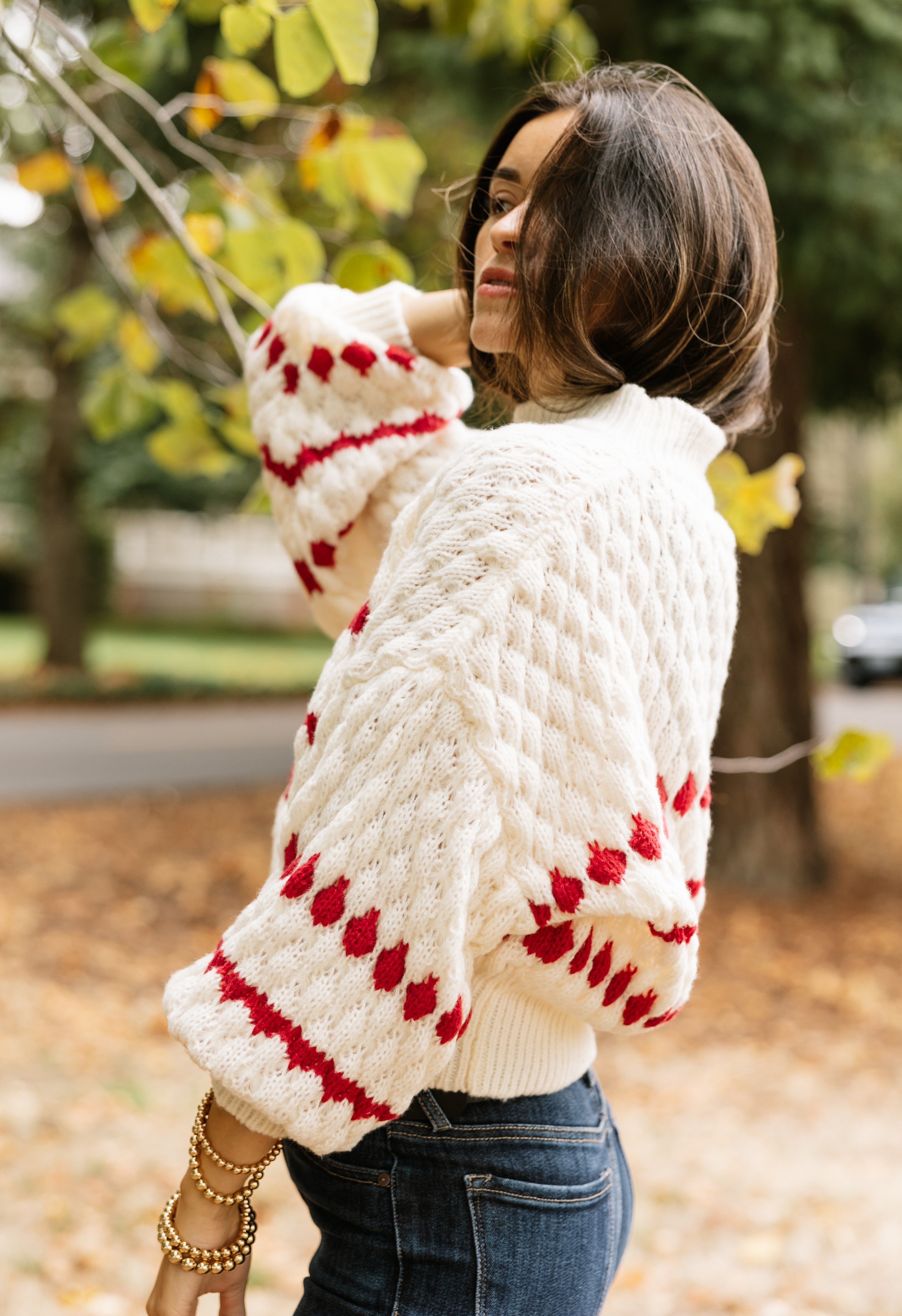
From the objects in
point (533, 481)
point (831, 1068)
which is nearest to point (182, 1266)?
point (533, 481)

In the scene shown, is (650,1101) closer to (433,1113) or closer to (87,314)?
(87,314)

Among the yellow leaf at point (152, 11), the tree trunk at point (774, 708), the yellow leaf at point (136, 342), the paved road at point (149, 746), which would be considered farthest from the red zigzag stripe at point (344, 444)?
the paved road at point (149, 746)

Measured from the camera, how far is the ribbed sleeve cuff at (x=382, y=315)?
1451 mm

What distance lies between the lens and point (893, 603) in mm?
20469

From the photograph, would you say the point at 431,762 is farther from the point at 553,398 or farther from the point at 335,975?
the point at 553,398

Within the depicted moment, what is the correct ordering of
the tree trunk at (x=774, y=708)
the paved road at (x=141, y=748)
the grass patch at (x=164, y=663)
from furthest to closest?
the grass patch at (x=164, y=663)
the paved road at (x=141, y=748)
the tree trunk at (x=774, y=708)

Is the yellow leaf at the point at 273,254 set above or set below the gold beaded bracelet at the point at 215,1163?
above

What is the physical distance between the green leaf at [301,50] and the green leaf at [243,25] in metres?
0.02

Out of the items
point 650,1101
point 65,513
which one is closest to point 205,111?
point 650,1101

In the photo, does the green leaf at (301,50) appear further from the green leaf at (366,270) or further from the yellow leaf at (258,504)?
the yellow leaf at (258,504)

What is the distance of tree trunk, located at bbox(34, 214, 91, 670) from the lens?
12.8 meters

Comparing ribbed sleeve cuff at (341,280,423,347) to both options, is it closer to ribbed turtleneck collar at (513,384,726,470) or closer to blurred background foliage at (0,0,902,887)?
blurred background foliage at (0,0,902,887)

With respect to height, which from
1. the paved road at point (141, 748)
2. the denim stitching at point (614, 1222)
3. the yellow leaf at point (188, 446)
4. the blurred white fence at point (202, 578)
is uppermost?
the yellow leaf at point (188, 446)

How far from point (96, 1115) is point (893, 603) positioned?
62.6ft
